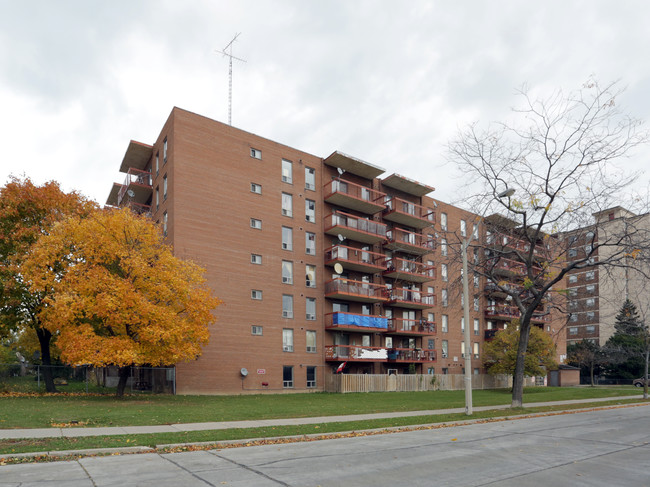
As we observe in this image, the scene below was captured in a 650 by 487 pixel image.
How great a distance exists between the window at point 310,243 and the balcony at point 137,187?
41.9 ft

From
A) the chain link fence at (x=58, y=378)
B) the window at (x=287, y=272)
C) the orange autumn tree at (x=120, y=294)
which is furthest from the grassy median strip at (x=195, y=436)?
the window at (x=287, y=272)

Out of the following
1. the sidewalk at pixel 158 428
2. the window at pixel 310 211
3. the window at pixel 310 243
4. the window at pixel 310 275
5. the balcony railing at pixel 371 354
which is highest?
the window at pixel 310 211

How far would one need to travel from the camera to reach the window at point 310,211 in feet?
127

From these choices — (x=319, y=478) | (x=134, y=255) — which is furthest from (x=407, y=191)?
(x=319, y=478)

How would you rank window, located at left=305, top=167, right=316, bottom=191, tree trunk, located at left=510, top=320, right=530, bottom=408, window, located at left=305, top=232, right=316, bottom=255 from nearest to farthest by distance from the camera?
tree trunk, located at left=510, top=320, right=530, bottom=408 < window, located at left=305, top=232, right=316, bottom=255 < window, located at left=305, top=167, right=316, bottom=191

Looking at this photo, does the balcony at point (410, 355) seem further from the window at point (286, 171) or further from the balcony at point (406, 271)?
the window at point (286, 171)

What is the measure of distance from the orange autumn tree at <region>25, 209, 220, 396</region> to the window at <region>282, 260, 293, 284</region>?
10.1m

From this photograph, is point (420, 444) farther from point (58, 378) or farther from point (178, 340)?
point (58, 378)

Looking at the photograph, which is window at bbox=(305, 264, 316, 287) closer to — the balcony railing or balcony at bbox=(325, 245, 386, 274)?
balcony at bbox=(325, 245, 386, 274)

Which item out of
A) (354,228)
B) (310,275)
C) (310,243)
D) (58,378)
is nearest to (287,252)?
(310,243)

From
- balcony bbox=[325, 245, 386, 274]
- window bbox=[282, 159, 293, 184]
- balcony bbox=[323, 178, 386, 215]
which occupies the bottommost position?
balcony bbox=[325, 245, 386, 274]

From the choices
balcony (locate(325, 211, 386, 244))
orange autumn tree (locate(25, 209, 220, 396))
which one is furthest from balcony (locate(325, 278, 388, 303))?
orange autumn tree (locate(25, 209, 220, 396))

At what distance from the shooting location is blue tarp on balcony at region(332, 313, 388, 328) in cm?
3728

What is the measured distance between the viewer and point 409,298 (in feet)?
144
